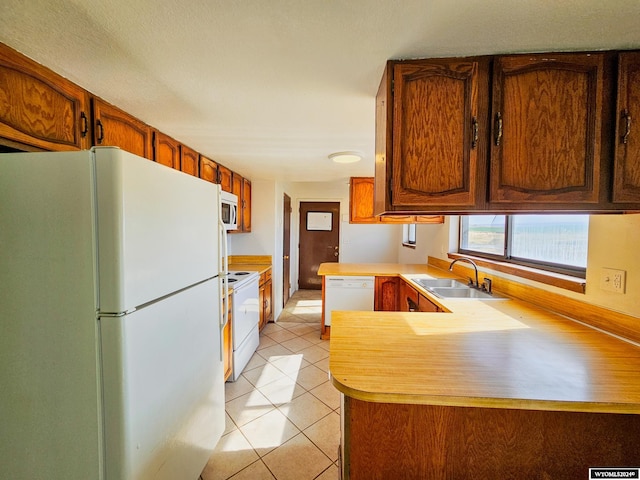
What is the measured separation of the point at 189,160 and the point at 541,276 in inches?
108

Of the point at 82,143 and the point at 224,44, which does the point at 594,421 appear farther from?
the point at 82,143

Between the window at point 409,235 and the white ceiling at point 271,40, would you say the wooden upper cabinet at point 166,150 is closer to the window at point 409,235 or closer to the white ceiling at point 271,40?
the white ceiling at point 271,40

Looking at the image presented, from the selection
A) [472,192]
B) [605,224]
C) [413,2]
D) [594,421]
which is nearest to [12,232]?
[413,2]

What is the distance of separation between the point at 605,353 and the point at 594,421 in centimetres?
29

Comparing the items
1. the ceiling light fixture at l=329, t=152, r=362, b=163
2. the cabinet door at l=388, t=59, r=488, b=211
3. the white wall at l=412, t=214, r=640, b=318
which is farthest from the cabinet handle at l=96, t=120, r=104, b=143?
the white wall at l=412, t=214, r=640, b=318

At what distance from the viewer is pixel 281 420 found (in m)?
1.93

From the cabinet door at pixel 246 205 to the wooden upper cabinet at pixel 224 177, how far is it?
45 cm

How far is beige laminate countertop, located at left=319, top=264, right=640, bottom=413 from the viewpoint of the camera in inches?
31.8

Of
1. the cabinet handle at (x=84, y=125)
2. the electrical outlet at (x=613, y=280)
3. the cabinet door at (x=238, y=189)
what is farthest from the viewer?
the cabinet door at (x=238, y=189)

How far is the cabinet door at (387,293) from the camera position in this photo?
3053mm

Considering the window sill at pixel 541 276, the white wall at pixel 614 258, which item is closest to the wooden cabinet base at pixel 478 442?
the white wall at pixel 614 258

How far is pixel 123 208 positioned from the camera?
35.6 inches

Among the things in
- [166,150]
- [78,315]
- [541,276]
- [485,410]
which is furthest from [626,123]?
[166,150]

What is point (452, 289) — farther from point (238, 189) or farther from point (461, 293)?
point (238, 189)
